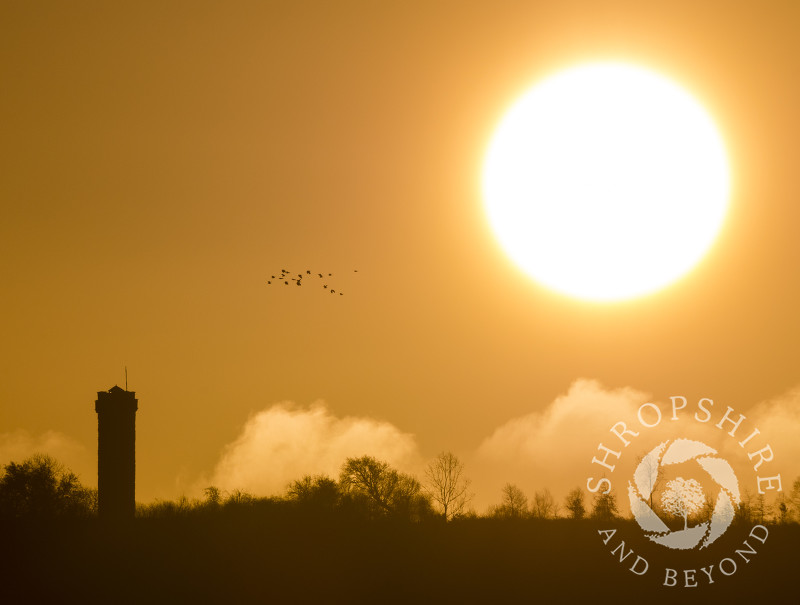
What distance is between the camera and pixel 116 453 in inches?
3044

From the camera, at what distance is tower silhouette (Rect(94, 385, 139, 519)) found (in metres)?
75.6

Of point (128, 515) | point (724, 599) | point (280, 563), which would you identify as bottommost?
point (724, 599)

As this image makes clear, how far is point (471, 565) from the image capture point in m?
63.1

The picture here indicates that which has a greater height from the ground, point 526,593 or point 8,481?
point 8,481

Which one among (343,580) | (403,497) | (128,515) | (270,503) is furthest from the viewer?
(403,497)

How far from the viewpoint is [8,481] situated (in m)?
87.1

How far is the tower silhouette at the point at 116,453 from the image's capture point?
75625 mm

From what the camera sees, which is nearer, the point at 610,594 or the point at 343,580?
the point at 610,594

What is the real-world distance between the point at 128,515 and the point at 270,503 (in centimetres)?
1330

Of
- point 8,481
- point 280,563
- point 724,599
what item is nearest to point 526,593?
point 724,599

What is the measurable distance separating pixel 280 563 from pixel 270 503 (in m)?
22.3

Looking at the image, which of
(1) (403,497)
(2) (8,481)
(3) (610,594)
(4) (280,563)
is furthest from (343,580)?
(2) (8,481)

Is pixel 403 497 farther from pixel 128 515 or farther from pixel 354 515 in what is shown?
pixel 128 515

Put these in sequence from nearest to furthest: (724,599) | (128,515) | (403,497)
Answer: (724,599)
(128,515)
(403,497)
